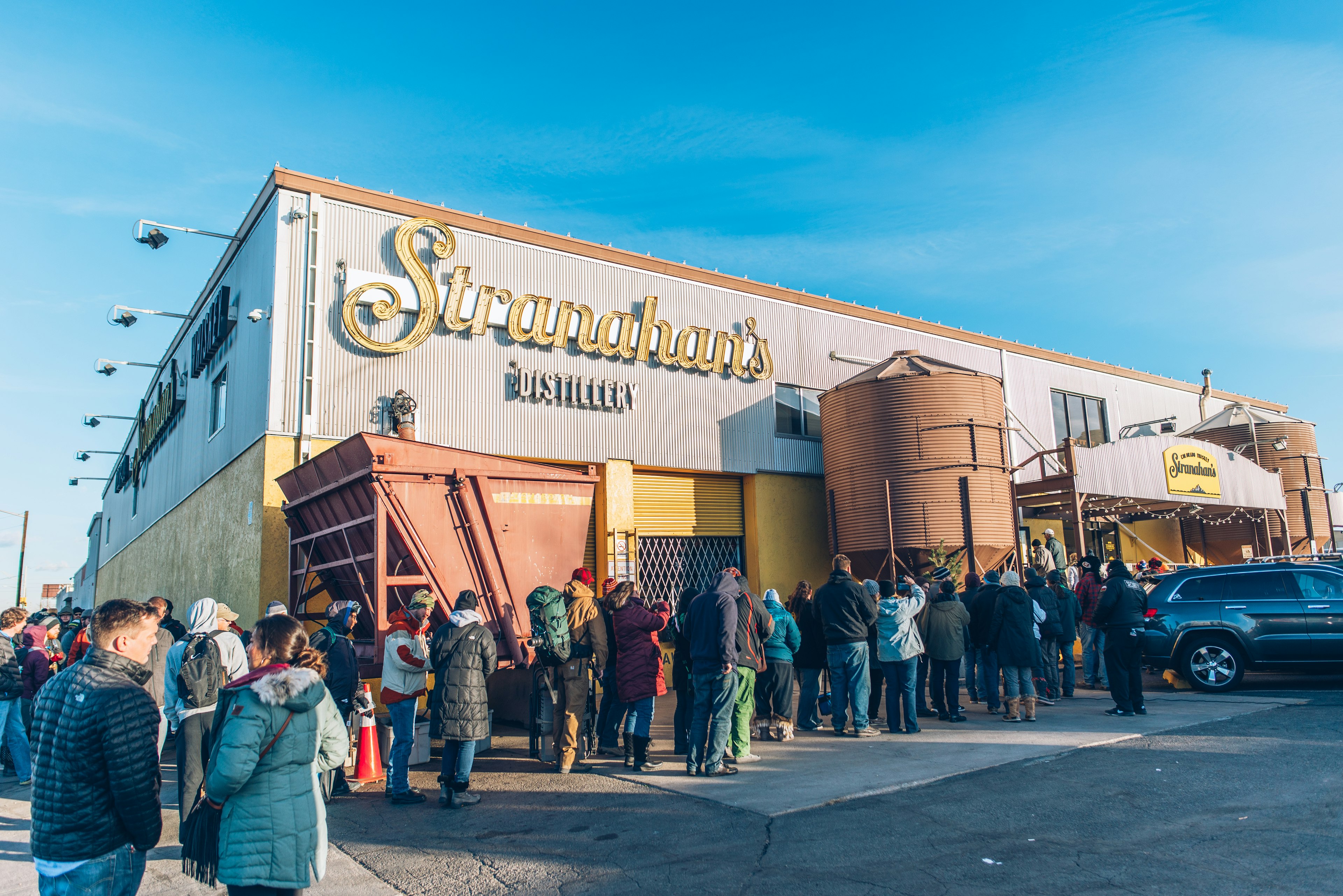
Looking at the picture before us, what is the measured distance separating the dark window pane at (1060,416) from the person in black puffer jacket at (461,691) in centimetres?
2087

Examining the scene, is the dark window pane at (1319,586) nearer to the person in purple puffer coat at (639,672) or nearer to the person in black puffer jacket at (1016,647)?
the person in black puffer jacket at (1016,647)

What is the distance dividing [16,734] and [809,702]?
8.39 m

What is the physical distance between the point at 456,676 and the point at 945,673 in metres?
6.27

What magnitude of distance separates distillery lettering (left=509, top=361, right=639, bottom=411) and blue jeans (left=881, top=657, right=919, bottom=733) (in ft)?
26.5

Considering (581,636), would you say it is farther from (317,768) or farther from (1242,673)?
(1242,673)

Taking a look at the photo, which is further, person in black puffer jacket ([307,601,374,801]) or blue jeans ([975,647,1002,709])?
blue jeans ([975,647,1002,709])

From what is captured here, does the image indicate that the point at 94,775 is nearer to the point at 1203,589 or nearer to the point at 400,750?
the point at 400,750

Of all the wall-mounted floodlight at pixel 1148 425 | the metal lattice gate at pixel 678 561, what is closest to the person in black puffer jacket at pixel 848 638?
the metal lattice gate at pixel 678 561

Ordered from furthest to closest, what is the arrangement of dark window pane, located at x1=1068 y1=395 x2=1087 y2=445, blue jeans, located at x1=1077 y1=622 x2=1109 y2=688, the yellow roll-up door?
dark window pane, located at x1=1068 y1=395 x2=1087 y2=445, the yellow roll-up door, blue jeans, located at x1=1077 y1=622 x2=1109 y2=688

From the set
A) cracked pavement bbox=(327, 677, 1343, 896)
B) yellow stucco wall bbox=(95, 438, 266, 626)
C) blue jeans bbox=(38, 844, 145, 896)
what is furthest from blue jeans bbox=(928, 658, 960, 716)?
yellow stucco wall bbox=(95, 438, 266, 626)

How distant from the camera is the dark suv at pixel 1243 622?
36.9ft

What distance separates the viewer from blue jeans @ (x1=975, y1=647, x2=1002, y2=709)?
10.9 m

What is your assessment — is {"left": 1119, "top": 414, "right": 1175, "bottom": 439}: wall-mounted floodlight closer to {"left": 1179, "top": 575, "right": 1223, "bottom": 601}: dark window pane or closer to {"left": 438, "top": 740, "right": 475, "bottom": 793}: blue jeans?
{"left": 1179, "top": 575, "right": 1223, "bottom": 601}: dark window pane

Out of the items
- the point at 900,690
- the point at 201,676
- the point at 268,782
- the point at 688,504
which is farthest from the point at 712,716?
the point at 688,504
